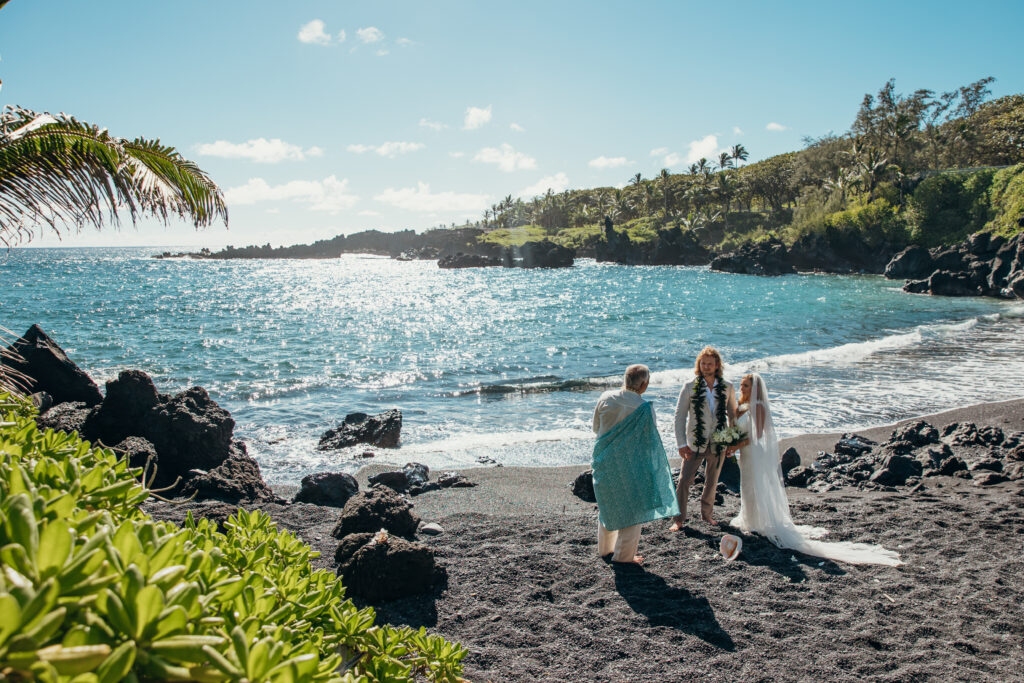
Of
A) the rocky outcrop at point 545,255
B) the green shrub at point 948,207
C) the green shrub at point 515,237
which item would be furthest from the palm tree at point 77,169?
the green shrub at point 515,237

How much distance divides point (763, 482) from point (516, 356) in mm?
19259

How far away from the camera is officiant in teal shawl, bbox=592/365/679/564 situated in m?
5.60

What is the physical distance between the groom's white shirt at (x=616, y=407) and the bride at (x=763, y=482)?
1417 millimetres

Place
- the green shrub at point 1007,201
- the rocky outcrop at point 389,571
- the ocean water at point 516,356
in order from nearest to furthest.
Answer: the rocky outcrop at point 389,571
the ocean water at point 516,356
the green shrub at point 1007,201

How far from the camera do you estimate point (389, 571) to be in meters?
5.07

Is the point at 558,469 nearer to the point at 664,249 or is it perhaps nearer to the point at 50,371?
the point at 50,371

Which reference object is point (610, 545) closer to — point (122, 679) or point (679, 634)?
point (679, 634)

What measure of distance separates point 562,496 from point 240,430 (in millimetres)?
8847

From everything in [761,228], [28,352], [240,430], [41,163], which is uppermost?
[761,228]

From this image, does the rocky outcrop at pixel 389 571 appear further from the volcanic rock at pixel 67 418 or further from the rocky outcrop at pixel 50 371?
the rocky outcrop at pixel 50 371

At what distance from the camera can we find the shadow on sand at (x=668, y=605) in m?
4.48

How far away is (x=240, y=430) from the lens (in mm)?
13844

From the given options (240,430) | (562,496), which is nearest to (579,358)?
(240,430)

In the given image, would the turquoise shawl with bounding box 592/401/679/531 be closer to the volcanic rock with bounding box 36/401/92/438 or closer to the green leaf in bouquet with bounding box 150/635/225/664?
the green leaf in bouquet with bounding box 150/635/225/664
